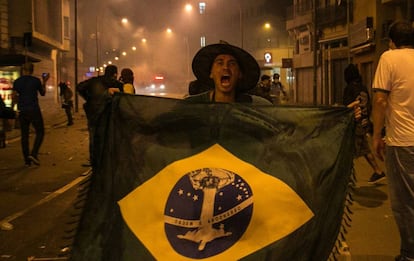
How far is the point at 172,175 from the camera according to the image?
2.86m

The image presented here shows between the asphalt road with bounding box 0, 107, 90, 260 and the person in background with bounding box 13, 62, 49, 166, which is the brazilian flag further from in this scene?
the person in background with bounding box 13, 62, 49, 166

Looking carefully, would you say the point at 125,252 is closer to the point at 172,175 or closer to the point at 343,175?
the point at 172,175

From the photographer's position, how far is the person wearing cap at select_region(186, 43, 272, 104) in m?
3.76

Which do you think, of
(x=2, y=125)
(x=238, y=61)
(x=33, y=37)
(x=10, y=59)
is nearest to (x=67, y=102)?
(x=10, y=59)

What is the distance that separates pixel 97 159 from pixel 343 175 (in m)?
1.29

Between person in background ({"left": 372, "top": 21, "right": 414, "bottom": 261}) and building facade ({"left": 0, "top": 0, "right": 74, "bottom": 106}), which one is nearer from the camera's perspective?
person in background ({"left": 372, "top": 21, "right": 414, "bottom": 261})

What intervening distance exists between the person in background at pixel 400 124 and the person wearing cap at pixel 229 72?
1051 millimetres

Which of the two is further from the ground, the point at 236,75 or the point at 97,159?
the point at 236,75

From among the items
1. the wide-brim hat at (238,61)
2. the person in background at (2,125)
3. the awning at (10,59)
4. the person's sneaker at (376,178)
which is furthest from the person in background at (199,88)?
the awning at (10,59)

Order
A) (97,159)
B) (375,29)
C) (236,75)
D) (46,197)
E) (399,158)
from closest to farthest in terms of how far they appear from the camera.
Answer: (97,159) < (236,75) < (399,158) < (46,197) < (375,29)

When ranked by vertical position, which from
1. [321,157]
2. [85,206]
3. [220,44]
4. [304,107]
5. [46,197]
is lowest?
[46,197]

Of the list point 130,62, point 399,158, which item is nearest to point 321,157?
point 399,158

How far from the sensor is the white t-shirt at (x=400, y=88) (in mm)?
4191

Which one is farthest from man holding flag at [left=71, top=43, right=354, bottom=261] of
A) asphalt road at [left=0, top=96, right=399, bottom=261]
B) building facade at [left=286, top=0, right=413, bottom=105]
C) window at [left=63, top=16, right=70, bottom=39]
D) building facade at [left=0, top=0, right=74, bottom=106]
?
window at [left=63, top=16, right=70, bottom=39]
